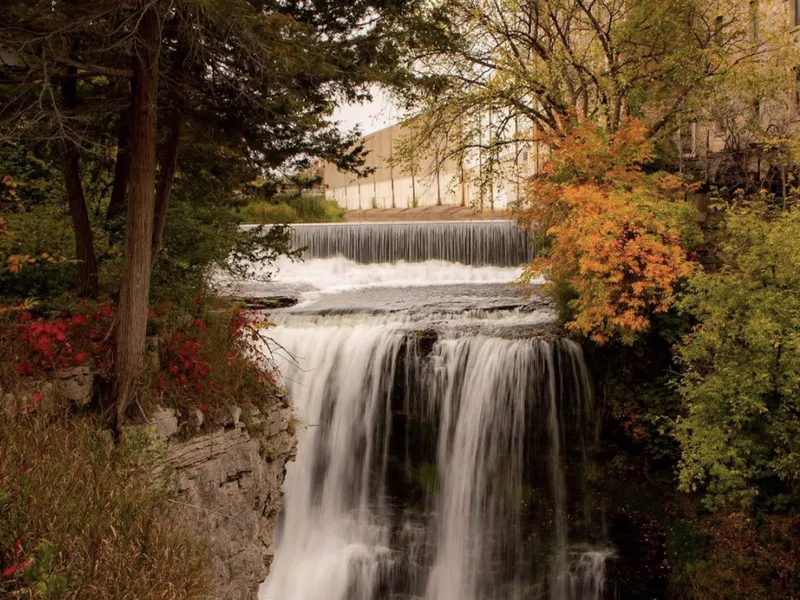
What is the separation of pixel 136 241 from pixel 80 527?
3.17 meters

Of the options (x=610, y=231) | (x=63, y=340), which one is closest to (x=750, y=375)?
(x=610, y=231)

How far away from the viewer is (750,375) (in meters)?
9.56

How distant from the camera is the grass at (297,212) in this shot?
87.1ft

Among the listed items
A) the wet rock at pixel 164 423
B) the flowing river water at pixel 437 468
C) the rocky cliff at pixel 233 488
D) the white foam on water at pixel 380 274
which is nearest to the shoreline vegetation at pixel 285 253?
the wet rock at pixel 164 423

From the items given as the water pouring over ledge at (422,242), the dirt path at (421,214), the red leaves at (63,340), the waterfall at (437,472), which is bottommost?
the waterfall at (437,472)

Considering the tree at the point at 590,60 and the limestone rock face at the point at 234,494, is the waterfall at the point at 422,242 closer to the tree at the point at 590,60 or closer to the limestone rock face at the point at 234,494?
the tree at the point at 590,60

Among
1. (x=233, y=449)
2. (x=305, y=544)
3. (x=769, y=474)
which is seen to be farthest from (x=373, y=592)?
(x=769, y=474)

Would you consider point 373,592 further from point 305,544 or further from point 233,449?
point 233,449

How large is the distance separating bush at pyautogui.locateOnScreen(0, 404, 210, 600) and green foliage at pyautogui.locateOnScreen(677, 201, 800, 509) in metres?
7.28

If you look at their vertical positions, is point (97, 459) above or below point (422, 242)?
below

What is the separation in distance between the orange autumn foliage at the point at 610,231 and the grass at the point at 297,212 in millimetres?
14903

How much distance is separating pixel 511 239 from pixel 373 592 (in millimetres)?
11908

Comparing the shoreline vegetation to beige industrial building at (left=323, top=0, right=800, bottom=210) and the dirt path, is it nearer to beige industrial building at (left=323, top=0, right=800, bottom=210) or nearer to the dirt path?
beige industrial building at (left=323, top=0, right=800, bottom=210)

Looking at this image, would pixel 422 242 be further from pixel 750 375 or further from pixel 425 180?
pixel 750 375
